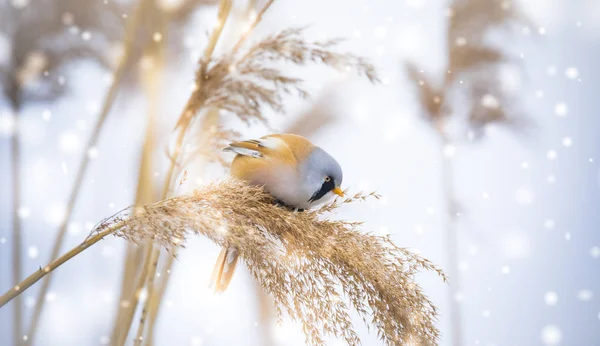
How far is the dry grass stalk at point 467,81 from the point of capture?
1.27 metres

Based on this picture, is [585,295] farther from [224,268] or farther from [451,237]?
[224,268]

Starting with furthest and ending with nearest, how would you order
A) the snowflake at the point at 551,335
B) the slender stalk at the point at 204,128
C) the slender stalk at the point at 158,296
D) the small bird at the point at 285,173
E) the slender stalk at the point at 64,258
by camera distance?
the snowflake at the point at 551,335 < the slender stalk at the point at 158,296 < the slender stalk at the point at 204,128 < the small bird at the point at 285,173 < the slender stalk at the point at 64,258

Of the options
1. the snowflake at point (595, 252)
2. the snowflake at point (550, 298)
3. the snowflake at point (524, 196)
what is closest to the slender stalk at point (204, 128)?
the snowflake at point (524, 196)

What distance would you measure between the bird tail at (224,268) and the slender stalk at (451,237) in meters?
0.80

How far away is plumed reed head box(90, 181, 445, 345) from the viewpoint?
46 cm

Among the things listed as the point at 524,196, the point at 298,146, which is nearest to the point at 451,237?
the point at 524,196

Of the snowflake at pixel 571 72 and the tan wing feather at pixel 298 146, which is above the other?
the tan wing feather at pixel 298 146

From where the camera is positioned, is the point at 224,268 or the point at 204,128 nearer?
the point at 224,268

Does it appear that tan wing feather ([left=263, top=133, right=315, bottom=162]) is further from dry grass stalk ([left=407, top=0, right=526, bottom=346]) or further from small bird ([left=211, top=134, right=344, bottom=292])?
dry grass stalk ([left=407, top=0, right=526, bottom=346])

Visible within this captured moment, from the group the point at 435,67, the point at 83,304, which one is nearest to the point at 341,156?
the point at 435,67

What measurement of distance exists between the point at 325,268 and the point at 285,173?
11cm

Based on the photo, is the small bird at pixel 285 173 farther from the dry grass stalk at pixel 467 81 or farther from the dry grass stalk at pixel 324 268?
the dry grass stalk at pixel 467 81

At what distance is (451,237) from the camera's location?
1.27m

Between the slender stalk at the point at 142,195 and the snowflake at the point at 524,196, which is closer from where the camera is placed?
the slender stalk at the point at 142,195
